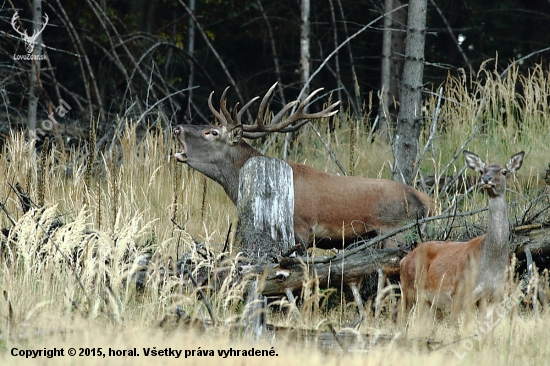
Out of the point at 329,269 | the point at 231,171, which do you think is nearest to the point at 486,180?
the point at 329,269

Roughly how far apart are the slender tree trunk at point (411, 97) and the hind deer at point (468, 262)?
9.46 ft

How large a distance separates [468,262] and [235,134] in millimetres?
3552

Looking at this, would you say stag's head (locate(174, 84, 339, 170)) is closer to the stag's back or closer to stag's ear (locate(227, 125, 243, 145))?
stag's ear (locate(227, 125, 243, 145))

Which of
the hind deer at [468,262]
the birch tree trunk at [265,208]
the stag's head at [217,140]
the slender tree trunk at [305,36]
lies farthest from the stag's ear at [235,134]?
the slender tree trunk at [305,36]

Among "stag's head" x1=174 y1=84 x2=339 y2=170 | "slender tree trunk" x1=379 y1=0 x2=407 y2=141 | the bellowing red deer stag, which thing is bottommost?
the bellowing red deer stag

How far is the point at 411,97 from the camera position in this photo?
9375 mm

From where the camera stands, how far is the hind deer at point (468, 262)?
5758mm

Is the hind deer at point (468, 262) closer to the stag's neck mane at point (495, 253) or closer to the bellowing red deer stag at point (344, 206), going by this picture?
the stag's neck mane at point (495, 253)

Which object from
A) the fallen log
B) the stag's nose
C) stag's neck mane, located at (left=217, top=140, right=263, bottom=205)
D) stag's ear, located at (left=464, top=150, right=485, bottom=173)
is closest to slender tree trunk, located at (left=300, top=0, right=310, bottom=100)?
stag's neck mane, located at (left=217, top=140, right=263, bottom=205)

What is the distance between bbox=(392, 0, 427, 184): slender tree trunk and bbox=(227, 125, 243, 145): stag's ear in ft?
5.70

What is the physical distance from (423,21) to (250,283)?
4.36 metres

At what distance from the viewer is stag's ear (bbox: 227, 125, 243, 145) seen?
874cm

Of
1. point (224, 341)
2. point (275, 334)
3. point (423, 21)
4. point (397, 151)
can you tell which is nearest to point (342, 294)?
point (275, 334)

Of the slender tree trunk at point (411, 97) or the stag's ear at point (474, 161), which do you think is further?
the slender tree trunk at point (411, 97)
